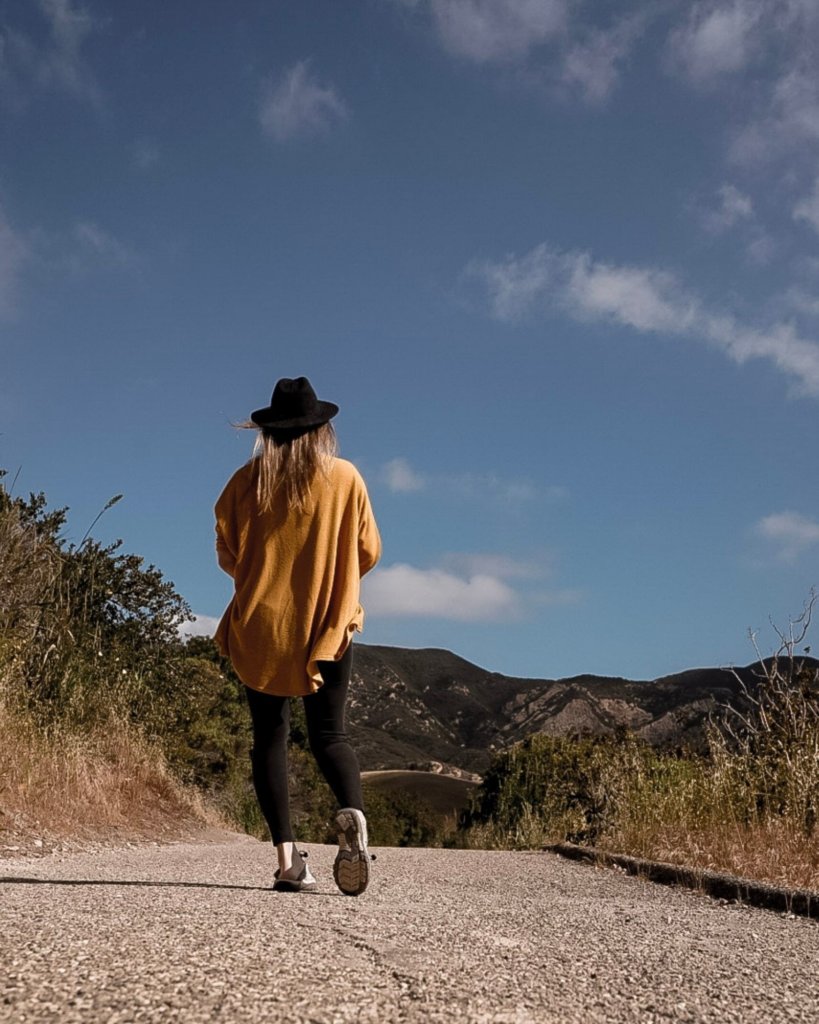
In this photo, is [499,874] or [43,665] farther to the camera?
[43,665]

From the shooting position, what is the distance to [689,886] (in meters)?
5.71

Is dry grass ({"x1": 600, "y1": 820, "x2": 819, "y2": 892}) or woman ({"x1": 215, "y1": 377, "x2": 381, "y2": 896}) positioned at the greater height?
woman ({"x1": 215, "y1": 377, "x2": 381, "y2": 896})

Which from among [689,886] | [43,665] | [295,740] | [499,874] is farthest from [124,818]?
[295,740]

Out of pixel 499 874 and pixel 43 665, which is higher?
pixel 43 665

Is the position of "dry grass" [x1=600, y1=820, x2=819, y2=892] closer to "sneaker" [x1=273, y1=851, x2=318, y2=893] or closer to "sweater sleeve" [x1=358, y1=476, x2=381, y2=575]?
"sneaker" [x1=273, y1=851, x2=318, y2=893]

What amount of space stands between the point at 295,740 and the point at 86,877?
3077cm

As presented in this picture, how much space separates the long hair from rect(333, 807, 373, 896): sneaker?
1.26m

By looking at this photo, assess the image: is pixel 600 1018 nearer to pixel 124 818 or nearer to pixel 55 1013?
pixel 55 1013

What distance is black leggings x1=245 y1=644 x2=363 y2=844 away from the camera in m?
3.99

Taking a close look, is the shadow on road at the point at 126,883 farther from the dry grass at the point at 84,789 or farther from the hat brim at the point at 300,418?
the dry grass at the point at 84,789

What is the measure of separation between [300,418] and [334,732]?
1322 mm

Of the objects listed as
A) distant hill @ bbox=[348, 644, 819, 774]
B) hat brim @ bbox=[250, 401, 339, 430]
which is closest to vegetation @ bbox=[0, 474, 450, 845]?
hat brim @ bbox=[250, 401, 339, 430]

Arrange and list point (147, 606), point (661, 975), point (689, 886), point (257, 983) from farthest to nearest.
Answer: point (147, 606) → point (689, 886) → point (661, 975) → point (257, 983)

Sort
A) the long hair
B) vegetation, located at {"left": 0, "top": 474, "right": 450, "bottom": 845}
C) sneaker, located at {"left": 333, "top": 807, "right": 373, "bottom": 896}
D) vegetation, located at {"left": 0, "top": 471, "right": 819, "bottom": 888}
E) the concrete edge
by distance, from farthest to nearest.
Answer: vegetation, located at {"left": 0, "top": 474, "right": 450, "bottom": 845}
vegetation, located at {"left": 0, "top": 471, "right": 819, "bottom": 888}
the concrete edge
the long hair
sneaker, located at {"left": 333, "top": 807, "right": 373, "bottom": 896}
